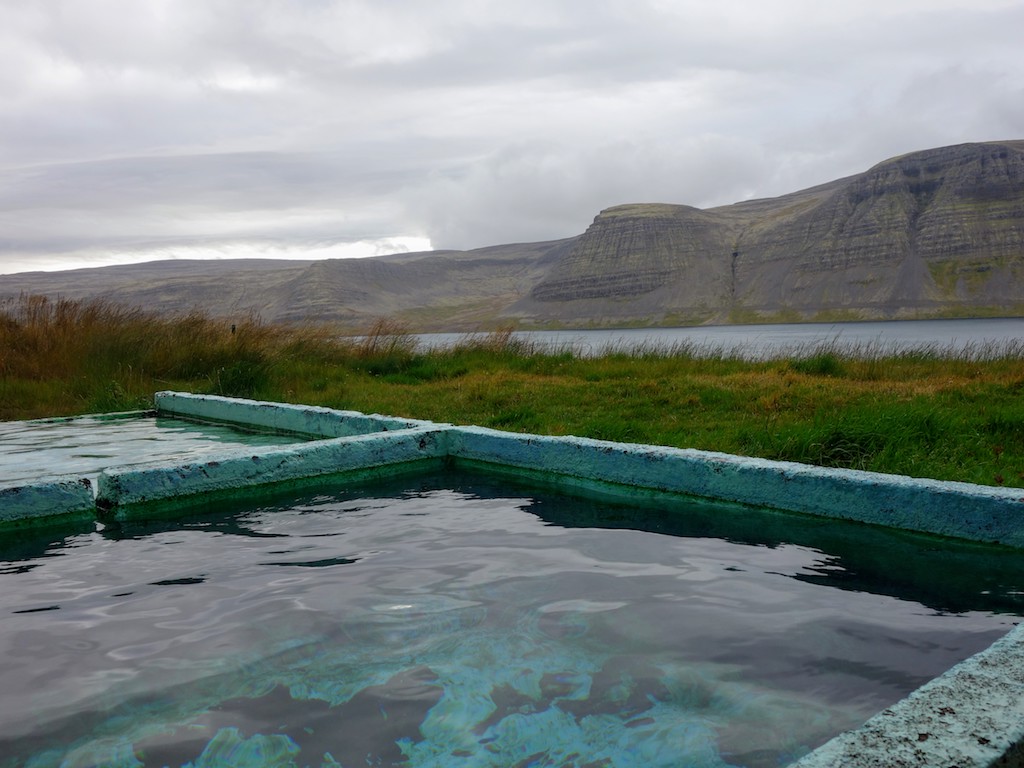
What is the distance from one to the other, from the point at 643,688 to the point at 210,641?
113 centimetres

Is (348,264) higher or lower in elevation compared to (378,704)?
higher

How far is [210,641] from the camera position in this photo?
83.9 inches

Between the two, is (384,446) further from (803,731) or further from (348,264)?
(348,264)

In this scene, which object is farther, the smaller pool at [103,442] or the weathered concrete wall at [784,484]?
the smaller pool at [103,442]

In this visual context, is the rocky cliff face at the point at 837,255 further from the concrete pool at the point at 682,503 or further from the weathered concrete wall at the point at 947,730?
the weathered concrete wall at the point at 947,730

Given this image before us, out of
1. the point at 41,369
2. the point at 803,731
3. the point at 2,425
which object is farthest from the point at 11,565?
the point at 41,369

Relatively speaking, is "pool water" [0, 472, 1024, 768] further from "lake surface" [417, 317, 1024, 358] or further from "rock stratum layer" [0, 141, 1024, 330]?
"rock stratum layer" [0, 141, 1024, 330]

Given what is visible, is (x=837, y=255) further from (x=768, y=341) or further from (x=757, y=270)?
(x=768, y=341)

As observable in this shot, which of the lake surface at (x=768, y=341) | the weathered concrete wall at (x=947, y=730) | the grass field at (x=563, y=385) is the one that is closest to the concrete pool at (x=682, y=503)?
the weathered concrete wall at (x=947, y=730)

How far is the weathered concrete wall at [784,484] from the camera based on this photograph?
2783 millimetres

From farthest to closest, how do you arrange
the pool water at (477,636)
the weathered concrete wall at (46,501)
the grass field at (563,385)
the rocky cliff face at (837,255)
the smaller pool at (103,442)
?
the rocky cliff face at (837,255) → the grass field at (563,385) → the smaller pool at (103,442) → the weathered concrete wall at (46,501) → the pool water at (477,636)

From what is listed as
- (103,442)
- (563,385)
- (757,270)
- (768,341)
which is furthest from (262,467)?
(757,270)

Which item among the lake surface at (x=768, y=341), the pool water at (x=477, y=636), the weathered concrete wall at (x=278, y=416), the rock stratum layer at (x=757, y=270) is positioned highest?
the rock stratum layer at (x=757, y=270)

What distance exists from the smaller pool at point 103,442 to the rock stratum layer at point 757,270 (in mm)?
79844
